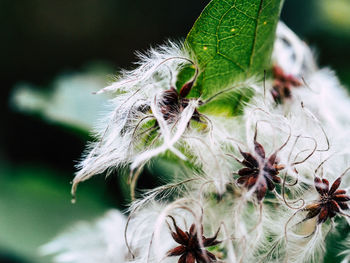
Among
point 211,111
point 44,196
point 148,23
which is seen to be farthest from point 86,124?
point 148,23

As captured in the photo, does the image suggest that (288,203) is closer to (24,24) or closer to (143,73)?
(143,73)

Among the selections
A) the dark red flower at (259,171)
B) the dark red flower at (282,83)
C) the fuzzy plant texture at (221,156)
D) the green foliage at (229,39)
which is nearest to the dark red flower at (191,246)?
the fuzzy plant texture at (221,156)

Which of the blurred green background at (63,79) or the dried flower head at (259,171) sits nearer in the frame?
the dried flower head at (259,171)

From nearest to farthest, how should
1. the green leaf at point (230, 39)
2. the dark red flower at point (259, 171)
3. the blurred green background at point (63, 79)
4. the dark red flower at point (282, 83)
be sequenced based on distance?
the dark red flower at point (259, 171)
the green leaf at point (230, 39)
the dark red flower at point (282, 83)
the blurred green background at point (63, 79)

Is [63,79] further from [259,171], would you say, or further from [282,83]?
[259,171]

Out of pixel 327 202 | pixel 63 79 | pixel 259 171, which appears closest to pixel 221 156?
pixel 259 171

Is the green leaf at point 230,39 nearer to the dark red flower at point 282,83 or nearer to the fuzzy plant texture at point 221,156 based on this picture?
the fuzzy plant texture at point 221,156

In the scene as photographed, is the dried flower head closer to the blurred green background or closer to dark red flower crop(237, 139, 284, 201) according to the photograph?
dark red flower crop(237, 139, 284, 201)
